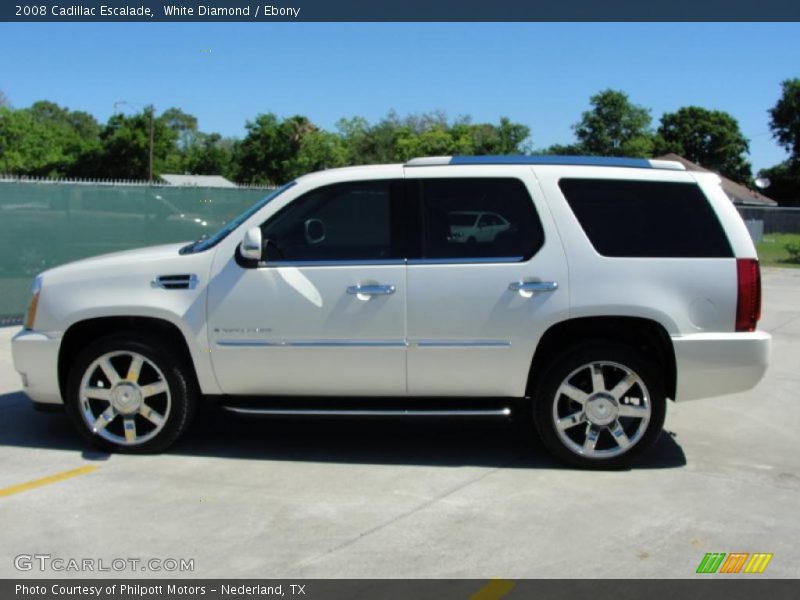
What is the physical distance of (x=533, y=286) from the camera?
539 cm

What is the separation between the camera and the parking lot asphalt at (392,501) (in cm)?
422

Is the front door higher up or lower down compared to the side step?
higher up

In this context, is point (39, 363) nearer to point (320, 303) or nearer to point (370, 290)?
point (320, 303)

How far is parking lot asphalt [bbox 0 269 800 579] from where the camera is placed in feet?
13.8

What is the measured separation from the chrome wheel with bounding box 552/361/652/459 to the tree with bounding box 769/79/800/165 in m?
79.6

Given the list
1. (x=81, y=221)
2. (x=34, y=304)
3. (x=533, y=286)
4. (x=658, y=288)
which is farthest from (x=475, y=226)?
(x=81, y=221)

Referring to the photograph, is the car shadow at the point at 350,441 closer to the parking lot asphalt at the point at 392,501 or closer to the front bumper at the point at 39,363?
the parking lot asphalt at the point at 392,501

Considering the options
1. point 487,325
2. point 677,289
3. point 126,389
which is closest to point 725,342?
point 677,289

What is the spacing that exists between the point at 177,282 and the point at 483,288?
6.46 ft

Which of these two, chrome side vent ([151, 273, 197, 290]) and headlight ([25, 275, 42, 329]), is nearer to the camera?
chrome side vent ([151, 273, 197, 290])

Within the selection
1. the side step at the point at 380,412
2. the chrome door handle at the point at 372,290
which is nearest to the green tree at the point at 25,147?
the side step at the point at 380,412

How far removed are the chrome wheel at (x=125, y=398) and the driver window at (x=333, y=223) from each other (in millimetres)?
1178

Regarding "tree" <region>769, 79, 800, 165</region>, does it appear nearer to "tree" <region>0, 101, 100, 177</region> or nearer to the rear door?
"tree" <region>0, 101, 100, 177</region>

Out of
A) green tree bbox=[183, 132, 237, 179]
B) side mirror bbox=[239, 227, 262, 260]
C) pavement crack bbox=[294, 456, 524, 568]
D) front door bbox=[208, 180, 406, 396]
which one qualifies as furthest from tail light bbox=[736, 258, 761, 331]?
green tree bbox=[183, 132, 237, 179]
